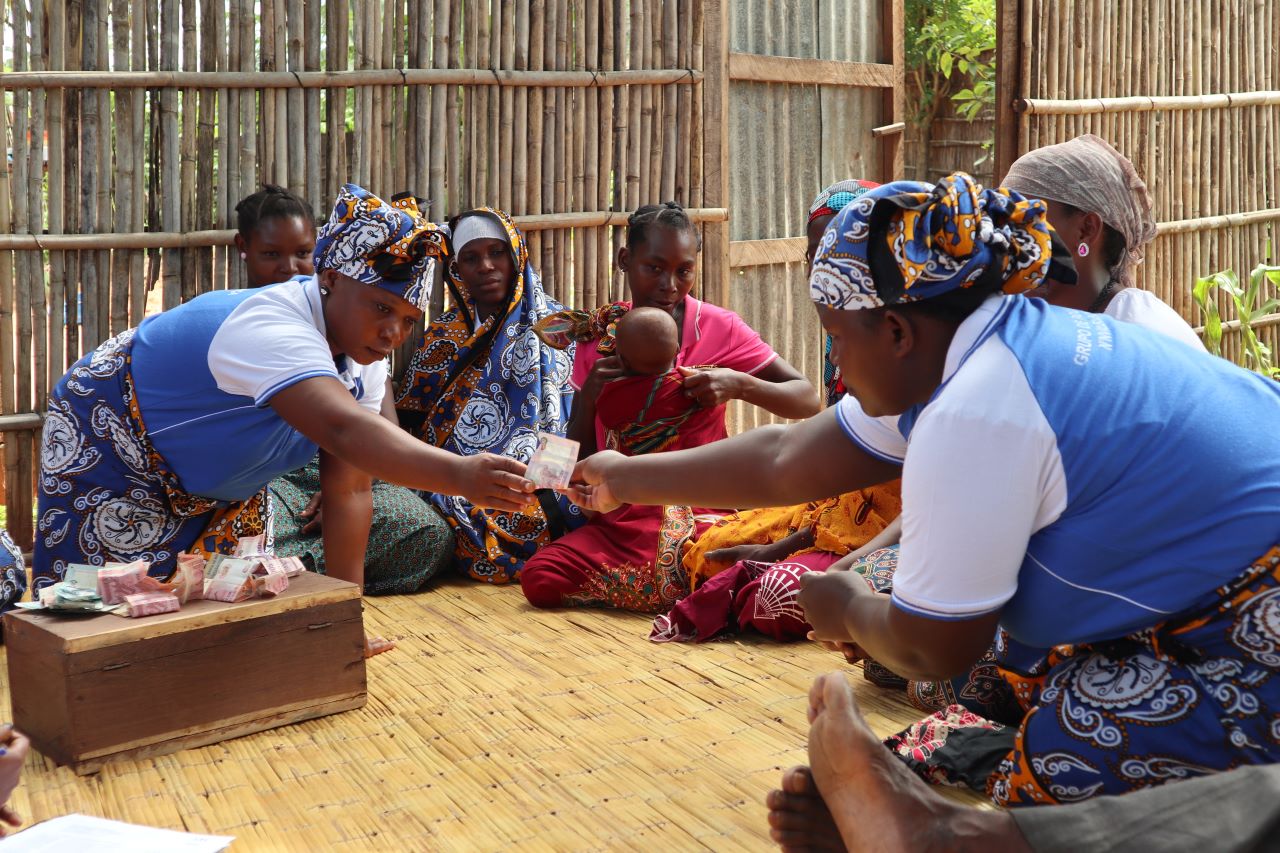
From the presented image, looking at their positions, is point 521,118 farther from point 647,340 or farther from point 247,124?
point 647,340

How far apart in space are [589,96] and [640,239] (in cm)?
142

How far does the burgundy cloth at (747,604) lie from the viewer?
403 cm

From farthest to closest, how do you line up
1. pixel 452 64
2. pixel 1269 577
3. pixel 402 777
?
pixel 452 64, pixel 402 777, pixel 1269 577

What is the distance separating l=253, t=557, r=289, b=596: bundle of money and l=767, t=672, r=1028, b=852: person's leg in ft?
5.47

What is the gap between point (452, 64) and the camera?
18.3 ft

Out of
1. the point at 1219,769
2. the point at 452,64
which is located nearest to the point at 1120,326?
the point at 1219,769

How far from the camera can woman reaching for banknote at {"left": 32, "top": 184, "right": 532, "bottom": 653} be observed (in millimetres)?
3344

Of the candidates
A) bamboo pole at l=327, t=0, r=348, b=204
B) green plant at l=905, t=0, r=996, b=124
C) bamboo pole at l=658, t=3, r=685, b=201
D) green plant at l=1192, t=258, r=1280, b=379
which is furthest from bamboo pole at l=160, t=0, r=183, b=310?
green plant at l=905, t=0, r=996, b=124

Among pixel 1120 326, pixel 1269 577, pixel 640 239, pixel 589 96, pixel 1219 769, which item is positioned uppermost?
pixel 589 96

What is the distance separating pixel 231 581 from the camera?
10.9 ft

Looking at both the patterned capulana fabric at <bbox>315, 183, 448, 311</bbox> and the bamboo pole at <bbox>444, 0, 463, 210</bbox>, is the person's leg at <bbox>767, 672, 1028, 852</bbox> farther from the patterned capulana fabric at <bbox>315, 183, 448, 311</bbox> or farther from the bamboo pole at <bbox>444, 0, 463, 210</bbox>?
the bamboo pole at <bbox>444, 0, 463, 210</bbox>

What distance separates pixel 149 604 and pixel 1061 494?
7.54 feet

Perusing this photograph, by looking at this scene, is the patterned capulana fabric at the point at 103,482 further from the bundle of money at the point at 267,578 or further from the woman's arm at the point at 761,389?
the woman's arm at the point at 761,389

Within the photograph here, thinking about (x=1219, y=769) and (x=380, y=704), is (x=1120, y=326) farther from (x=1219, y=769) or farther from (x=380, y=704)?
(x=380, y=704)
